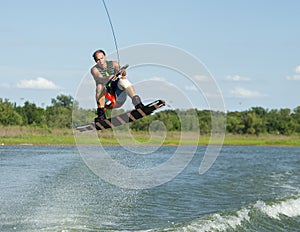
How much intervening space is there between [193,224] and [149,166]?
53.5 ft

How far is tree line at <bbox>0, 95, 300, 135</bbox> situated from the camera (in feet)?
126

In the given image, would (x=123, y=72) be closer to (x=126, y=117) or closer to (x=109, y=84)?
(x=109, y=84)

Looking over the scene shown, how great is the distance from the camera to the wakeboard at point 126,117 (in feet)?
32.5

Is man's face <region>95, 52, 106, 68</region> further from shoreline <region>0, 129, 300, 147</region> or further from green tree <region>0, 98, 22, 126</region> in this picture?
green tree <region>0, 98, 22, 126</region>

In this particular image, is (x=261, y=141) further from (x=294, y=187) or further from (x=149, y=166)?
(x=294, y=187)

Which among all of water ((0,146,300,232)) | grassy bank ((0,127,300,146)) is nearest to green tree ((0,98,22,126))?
grassy bank ((0,127,300,146))

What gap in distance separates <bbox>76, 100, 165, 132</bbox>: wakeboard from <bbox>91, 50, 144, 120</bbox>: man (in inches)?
4.8

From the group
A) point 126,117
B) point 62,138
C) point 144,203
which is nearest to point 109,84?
point 126,117

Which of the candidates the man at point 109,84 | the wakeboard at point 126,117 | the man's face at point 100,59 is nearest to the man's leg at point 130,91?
the man at point 109,84

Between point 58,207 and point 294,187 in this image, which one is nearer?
point 58,207

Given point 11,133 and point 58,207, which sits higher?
point 11,133

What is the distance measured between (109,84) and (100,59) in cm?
44

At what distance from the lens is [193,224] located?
1343 cm

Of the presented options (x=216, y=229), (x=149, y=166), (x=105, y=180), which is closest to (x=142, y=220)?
(x=216, y=229)
